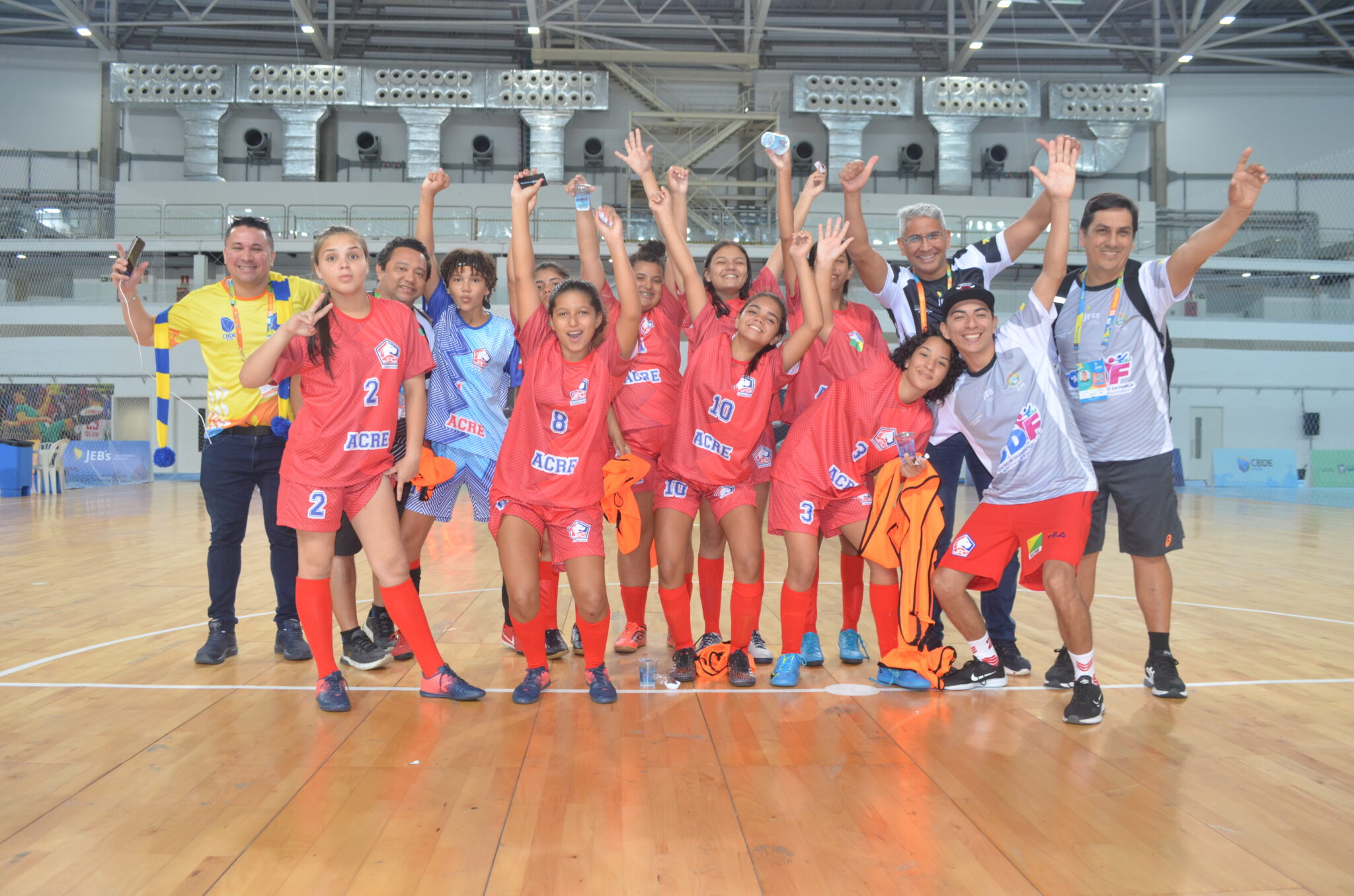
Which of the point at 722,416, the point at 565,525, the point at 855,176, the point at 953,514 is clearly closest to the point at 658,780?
Result: the point at 565,525

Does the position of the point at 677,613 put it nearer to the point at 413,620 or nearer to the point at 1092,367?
the point at 413,620

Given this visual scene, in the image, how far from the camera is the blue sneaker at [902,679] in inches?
148

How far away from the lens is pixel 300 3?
19.3 metres

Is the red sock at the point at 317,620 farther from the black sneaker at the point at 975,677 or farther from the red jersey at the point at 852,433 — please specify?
the black sneaker at the point at 975,677

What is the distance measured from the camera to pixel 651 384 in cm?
423

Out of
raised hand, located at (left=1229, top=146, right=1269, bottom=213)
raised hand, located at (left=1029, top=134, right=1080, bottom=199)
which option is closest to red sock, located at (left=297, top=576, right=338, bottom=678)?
raised hand, located at (left=1029, top=134, right=1080, bottom=199)

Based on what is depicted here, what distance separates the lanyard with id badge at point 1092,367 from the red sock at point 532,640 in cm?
231

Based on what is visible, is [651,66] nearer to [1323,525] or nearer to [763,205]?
[763,205]

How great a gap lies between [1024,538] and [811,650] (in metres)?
1.08

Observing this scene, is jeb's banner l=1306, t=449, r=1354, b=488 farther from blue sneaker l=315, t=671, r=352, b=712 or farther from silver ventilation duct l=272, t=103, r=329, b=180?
silver ventilation duct l=272, t=103, r=329, b=180

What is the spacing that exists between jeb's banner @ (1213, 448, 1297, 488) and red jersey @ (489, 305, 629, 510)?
20.9 meters

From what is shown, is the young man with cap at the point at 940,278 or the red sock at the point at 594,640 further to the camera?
the young man with cap at the point at 940,278

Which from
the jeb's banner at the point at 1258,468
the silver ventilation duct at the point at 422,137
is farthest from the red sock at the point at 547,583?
the jeb's banner at the point at 1258,468

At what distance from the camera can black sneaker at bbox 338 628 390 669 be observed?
4023 millimetres
